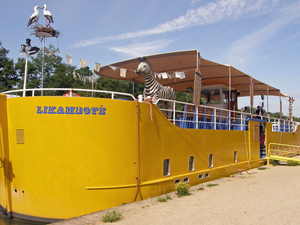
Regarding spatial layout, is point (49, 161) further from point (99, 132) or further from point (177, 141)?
point (177, 141)

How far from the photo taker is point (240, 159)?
1159 centimetres

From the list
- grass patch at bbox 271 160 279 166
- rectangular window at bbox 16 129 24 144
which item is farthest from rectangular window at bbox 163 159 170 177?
grass patch at bbox 271 160 279 166

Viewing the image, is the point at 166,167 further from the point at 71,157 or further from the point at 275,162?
the point at 275,162

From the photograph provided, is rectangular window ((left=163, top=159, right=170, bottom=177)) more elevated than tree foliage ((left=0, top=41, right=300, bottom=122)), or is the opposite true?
tree foliage ((left=0, top=41, right=300, bottom=122))

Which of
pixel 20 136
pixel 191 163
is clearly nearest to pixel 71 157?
pixel 20 136

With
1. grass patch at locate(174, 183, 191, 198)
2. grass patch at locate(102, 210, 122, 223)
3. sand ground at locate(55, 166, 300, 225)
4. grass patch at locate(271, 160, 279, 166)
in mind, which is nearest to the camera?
grass patch at locate(102, 210, 122, 223)

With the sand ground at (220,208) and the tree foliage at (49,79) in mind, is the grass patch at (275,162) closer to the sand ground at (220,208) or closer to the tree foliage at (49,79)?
the sand ground at (220,208)

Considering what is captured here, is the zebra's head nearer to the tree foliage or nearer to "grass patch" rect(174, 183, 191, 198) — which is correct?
"grass patch" rect(174, 183, 191, 198)

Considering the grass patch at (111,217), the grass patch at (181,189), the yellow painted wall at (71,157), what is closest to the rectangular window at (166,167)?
the grass patch at (181,189)

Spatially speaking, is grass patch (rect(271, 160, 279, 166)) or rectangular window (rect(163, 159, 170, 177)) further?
grass patch (rect(271, 160, 279, 166))

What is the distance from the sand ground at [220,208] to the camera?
199 inches

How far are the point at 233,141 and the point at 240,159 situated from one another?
119 cm

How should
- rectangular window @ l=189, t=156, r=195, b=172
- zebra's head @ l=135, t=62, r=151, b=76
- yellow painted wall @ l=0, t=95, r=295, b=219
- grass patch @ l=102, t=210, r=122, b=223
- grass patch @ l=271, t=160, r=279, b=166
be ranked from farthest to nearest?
1. grass patch @ l=271, t=160, r=279, b=166
2. zebra's head @ l=135, t=62, r=151, b=76
3. rectangular window @ l=189, t=156, r=195, b=172
4. yellow painted wall @ l=0, t=95, r=295, b=219
5. grass patch @ l=102, t=210, r=122, b=223

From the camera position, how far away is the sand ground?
504 cm
